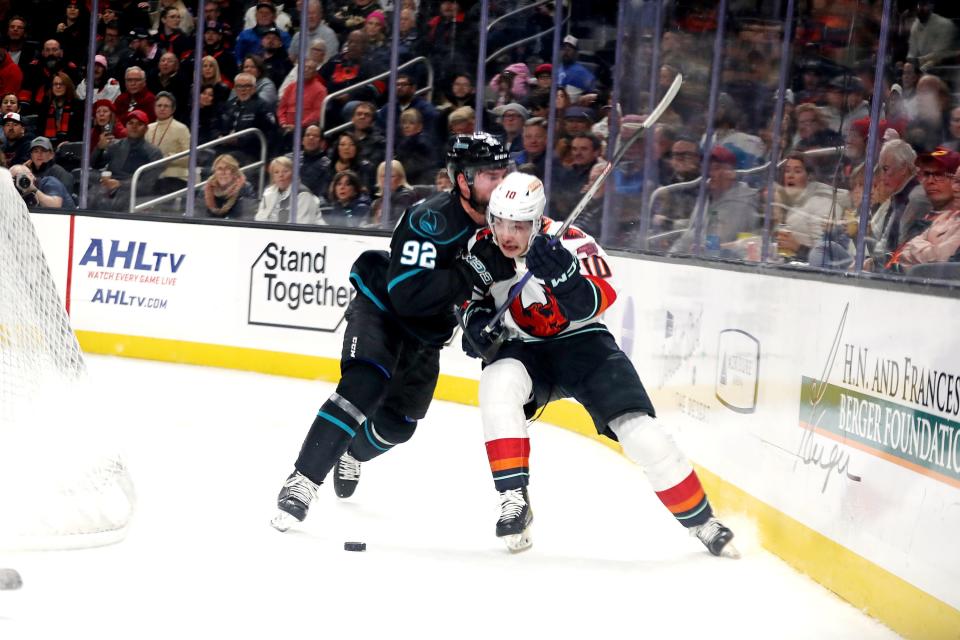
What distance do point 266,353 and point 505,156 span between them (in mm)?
4281

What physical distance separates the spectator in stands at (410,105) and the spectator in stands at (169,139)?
1.47 metres

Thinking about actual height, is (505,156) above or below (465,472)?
above

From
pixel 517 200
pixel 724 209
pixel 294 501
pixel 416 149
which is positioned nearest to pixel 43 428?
pixel 294 501

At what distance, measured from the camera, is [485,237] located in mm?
3584

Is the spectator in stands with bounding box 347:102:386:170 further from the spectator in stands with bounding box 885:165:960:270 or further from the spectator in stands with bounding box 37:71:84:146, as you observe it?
the spectator in stands with bounding box 885:165:960:270

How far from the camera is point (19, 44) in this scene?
9188 millimetres

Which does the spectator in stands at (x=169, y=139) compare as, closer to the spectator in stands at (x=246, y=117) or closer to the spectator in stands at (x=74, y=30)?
the spectator in stands at (x=246, y=117)

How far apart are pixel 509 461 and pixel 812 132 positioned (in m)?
1.44

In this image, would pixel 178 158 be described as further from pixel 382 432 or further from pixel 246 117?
pixel 382 432

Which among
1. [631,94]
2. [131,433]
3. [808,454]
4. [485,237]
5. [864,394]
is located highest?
[631,94]

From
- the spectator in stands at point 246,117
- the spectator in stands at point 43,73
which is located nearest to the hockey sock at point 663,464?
the spectator in stands at point 246,117

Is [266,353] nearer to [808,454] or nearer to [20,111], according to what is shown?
[20,111]

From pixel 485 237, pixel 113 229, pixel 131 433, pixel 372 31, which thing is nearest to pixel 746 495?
pixel 485 237

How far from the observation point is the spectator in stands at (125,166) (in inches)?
326
